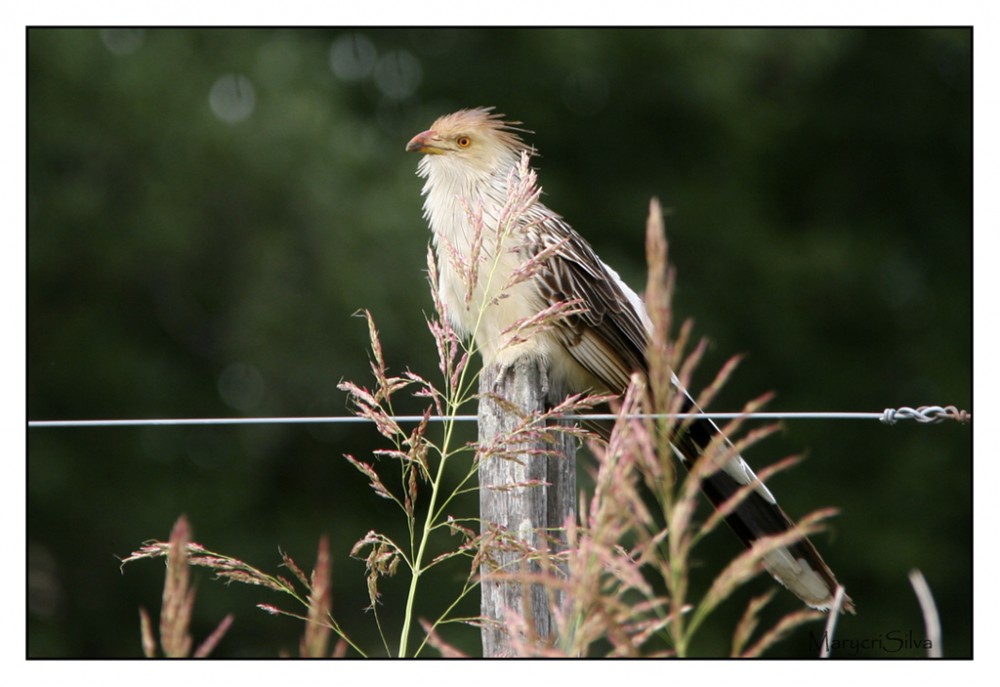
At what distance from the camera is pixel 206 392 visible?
30.6 feet

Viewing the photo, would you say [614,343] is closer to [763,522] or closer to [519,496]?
[763,522]

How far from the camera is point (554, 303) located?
3.27 metres

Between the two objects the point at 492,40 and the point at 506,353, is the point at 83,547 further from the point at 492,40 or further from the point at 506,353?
the point at 506,353

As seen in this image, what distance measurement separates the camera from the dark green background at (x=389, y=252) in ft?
29.0

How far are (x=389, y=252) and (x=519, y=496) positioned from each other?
6332mm

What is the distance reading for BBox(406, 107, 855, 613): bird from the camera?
10.1ft

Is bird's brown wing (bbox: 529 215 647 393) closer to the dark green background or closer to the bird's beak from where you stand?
the bird's beak

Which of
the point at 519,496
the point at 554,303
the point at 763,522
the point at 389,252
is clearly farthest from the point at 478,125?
the point at 389,252

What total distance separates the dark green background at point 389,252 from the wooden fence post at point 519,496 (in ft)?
18.1

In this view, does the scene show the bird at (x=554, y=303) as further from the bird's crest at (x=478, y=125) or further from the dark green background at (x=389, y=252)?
the dark green background at (x=389, y=252)

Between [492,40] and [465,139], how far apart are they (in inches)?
286

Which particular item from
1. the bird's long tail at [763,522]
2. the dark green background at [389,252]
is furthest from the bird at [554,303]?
the dark green background at [389,252]

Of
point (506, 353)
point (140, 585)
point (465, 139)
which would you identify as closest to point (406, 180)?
point (140, 585)

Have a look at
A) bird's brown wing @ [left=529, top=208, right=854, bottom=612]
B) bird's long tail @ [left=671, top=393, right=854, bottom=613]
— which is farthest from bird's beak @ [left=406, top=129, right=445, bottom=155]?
bird's long tail @ [left=671, top=393, right=854, bottom=613]
